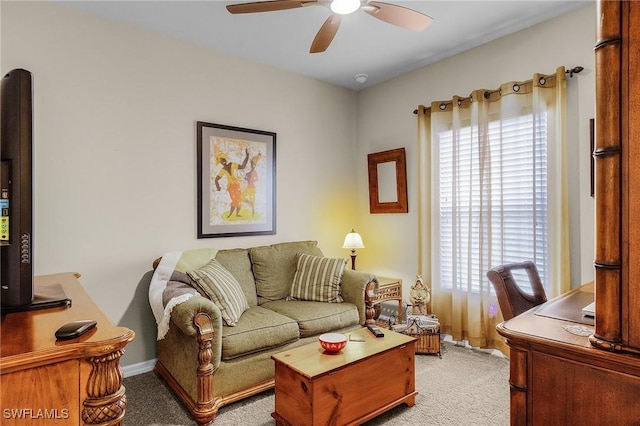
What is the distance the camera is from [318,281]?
10.9 ft

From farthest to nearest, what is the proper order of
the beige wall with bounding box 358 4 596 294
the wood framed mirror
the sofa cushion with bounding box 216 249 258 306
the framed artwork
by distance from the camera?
the wood framed mirror
the framed artwork
the sofa cushion with bounding box 216 249 258 306
the beige wall with bounding box 358 4 596 294

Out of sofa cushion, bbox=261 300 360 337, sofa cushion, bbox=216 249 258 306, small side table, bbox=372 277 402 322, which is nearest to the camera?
sofa cushion, bbox=261 300 360 337

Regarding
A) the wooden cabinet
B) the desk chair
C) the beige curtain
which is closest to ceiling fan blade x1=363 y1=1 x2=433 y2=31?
the beige curtain

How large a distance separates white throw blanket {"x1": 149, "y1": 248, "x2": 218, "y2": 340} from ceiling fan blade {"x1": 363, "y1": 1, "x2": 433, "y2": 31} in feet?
7.03

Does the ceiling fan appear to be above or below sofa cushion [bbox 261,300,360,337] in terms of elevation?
above

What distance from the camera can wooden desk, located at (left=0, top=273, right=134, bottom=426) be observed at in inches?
37.7

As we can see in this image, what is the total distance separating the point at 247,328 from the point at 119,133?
6.04 feet

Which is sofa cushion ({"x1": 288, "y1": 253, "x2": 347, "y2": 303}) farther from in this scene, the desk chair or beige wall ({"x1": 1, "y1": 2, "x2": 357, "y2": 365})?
the desk chair

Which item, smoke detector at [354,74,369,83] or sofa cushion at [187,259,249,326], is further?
smoke detector at [354,74,369,83]

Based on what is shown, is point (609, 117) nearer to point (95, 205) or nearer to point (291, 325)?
point (291, 325)

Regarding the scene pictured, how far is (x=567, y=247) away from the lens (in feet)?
9.18

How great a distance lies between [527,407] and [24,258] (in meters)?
1.84

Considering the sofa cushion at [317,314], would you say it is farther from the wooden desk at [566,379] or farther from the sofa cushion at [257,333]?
the wooden desk at [566,379]

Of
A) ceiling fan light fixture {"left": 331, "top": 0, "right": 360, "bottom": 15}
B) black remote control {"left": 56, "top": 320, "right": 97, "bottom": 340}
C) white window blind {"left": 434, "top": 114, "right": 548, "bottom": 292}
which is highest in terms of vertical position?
ceiling fan light fixture {"left": 331, "top": 0, "right": 360, "bottom": 15}
